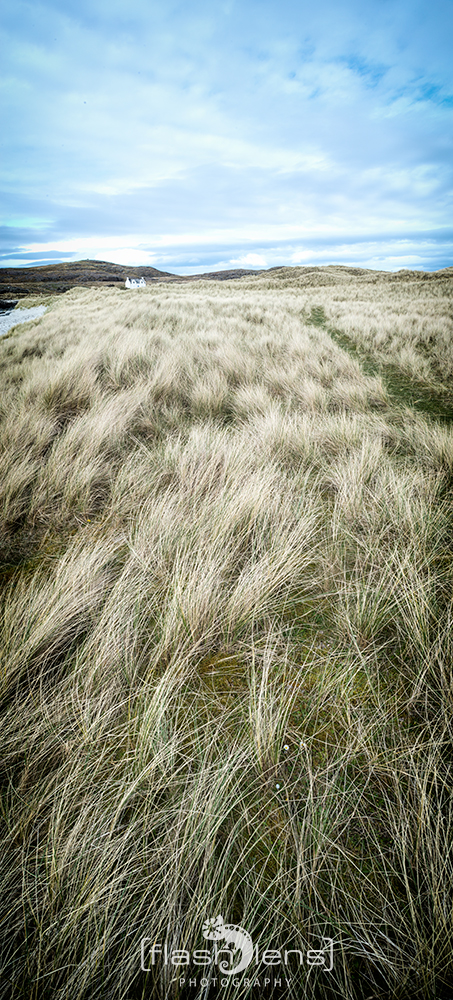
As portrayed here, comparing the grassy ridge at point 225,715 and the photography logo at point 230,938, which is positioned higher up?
the grassy ridge at point 225,715

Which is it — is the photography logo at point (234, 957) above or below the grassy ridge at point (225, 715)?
below

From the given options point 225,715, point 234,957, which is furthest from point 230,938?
point 225,715

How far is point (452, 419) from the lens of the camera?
11.5 ft

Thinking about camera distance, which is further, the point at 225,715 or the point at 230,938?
the point at 225,715

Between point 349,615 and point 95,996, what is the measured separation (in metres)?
1.16

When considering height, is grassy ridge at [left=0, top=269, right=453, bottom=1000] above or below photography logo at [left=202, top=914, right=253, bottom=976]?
above

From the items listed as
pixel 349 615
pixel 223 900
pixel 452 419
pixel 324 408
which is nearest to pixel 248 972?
pixel 223 900

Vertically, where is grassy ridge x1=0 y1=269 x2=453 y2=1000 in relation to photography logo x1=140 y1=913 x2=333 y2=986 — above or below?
above

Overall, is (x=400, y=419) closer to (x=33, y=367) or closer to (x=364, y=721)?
(x=364, y=721)

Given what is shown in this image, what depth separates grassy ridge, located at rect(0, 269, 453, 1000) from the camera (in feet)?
2.30

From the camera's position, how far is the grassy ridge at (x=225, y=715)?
0.70m

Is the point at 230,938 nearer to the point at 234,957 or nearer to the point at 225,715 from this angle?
the point at 234,957

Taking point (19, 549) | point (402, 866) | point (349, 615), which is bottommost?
point (402, 866)

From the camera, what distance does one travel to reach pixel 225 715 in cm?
106
